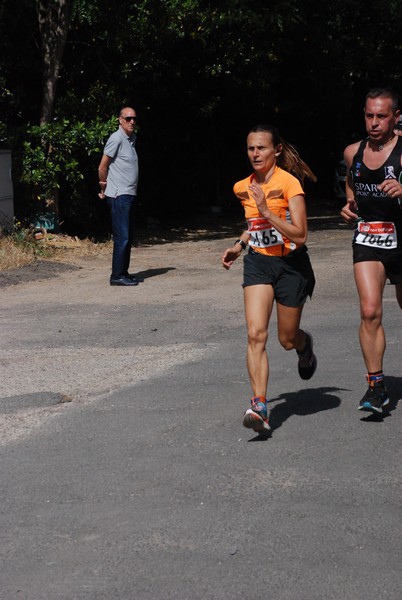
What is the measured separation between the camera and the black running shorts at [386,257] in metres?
7.07

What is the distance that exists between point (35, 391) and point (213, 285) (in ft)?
17.6

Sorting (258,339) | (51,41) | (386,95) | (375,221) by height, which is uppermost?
(51,41)

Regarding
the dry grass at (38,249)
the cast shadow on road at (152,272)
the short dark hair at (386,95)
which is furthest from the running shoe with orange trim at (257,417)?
the dry grass at (38,249)

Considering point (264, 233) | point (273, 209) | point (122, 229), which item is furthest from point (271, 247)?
point (122, 229)

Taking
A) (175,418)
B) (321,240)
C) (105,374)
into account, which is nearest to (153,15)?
(321,240)

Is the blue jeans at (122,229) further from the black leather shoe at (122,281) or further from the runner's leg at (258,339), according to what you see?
the runner's leg at (258,339)

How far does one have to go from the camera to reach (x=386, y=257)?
7.07m

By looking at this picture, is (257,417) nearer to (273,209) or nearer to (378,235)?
(273,209)

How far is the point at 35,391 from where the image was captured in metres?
8.02

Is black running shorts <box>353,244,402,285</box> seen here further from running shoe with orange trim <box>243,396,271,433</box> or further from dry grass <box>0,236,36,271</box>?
dry grass <box>0,236,36,271</box>

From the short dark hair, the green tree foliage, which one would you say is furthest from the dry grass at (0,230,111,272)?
the short dark hair

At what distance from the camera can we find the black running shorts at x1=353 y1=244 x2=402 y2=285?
707cm

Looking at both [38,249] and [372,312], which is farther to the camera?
[38,249]

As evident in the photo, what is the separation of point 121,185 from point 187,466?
7.61m
